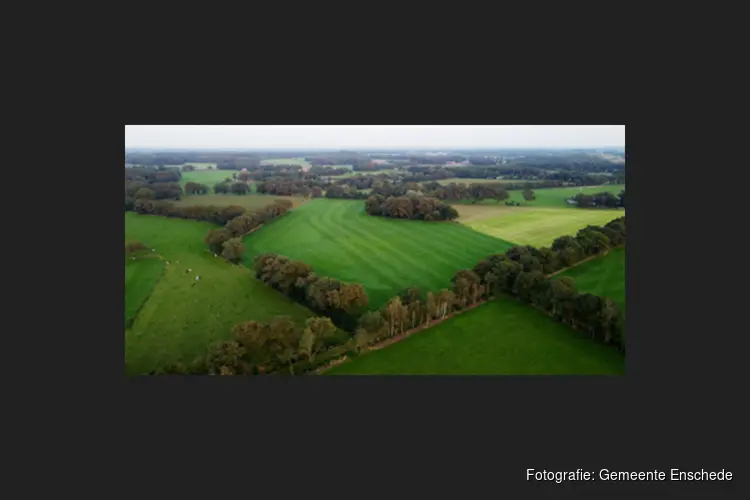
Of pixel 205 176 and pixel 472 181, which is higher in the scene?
pixel 205 176

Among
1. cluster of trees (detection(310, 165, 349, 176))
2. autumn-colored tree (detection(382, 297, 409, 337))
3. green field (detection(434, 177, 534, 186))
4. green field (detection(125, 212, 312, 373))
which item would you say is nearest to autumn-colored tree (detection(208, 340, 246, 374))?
green field (detection(125, 212, 312, 373))

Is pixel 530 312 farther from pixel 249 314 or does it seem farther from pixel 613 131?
pixel 249 314

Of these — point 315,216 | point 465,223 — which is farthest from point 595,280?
point 315,216

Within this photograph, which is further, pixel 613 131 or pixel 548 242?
pixel 548 242

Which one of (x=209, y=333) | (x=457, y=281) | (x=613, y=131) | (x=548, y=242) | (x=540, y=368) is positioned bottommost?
(x=540, y=368)

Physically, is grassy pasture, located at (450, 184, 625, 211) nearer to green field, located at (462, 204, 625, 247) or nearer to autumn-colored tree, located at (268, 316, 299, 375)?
green field, located at (462, 204, 625, 247)

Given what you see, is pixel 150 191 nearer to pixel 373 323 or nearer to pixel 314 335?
pixel 314 335

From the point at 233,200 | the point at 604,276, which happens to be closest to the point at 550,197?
the point at 604,276

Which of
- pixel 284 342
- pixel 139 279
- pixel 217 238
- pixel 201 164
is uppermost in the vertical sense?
pixel 201 164
